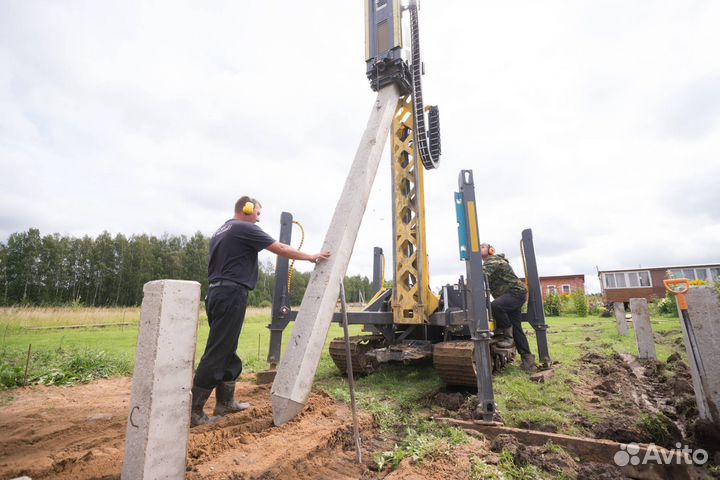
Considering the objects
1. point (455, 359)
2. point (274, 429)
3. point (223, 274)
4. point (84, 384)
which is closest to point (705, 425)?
point (455, 359)

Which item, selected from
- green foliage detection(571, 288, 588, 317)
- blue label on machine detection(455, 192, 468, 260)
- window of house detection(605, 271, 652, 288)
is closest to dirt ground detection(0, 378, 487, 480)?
blue label on machine detection(455, 192, 468, 260)

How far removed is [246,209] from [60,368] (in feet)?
18.3

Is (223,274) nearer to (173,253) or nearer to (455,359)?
(455,359)

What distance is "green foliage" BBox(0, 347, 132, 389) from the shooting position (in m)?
5.58

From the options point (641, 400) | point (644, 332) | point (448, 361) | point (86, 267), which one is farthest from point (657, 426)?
point (86, 267)

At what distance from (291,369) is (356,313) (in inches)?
105

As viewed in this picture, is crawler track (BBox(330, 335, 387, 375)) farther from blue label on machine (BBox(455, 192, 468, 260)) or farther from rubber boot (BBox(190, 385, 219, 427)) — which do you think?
rubber boot (BBox(190, 385, 219, 427))

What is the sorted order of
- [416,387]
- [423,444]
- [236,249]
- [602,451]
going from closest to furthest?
[602,451] → [423,444] → [236,249] → [416,387]

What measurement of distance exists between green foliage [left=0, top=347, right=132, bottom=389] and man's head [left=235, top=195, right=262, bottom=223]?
4840mm

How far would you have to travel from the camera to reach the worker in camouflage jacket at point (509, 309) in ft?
22.0

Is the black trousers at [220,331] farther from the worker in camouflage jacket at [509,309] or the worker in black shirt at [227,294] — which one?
the worker in camouflage jacket at [509,309]

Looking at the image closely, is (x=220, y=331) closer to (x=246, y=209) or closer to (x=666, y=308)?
(x=246, y=209)

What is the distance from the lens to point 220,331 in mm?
3391

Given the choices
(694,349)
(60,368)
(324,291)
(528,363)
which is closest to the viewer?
(324,291)
